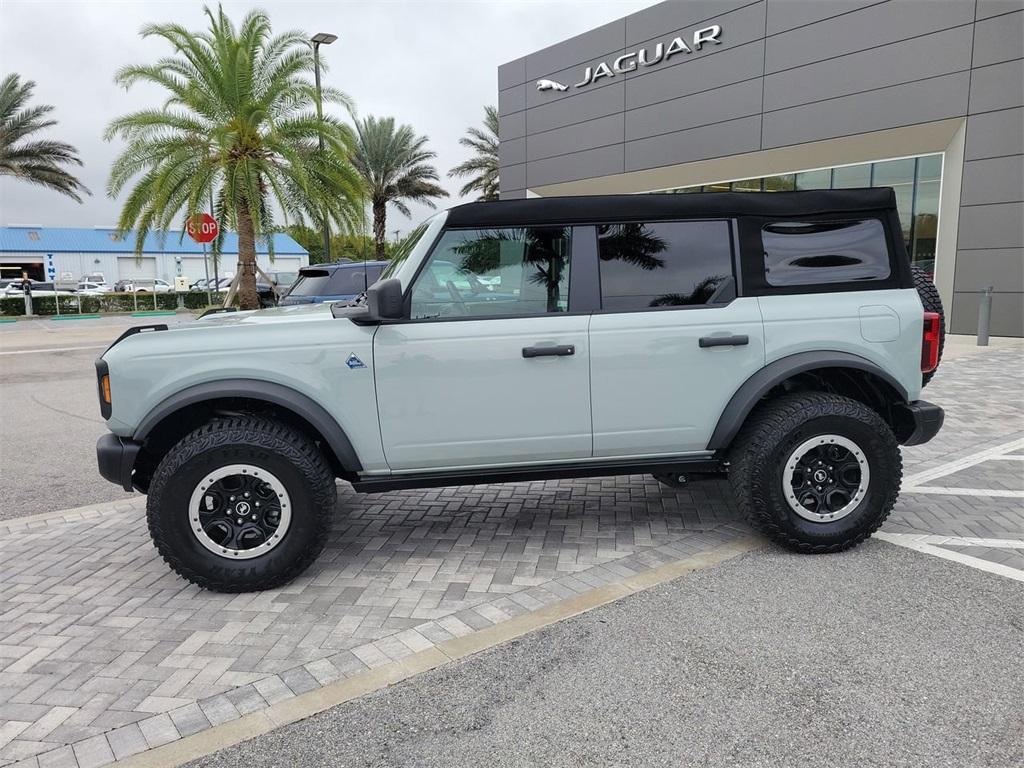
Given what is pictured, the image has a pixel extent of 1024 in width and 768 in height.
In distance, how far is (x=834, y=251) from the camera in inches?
155

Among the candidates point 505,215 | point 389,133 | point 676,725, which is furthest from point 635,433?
point 389,133

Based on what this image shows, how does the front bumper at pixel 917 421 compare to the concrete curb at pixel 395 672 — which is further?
the front bumper at pixel 917 421

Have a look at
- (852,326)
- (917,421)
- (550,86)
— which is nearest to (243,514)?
(852,326)

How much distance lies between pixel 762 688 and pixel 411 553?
207cm

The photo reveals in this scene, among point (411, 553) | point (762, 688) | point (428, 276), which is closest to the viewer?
point (762, 688)

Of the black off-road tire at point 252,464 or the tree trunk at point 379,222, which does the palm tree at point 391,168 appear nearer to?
the tree trunk at point 379,222

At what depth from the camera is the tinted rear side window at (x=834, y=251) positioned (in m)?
3.93

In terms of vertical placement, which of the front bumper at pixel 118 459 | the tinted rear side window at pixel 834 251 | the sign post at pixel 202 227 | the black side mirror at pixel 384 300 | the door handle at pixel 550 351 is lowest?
the front bumper at pixel 118 459

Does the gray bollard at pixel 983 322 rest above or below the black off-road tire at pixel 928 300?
below

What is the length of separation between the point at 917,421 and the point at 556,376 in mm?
2055

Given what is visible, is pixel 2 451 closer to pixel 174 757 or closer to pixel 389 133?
pixel 174 757

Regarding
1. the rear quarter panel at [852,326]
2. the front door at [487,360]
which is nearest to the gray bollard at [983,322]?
the rear quarter panel at [852,326]

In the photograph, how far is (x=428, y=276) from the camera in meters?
3.69

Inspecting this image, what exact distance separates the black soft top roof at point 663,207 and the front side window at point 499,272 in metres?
0.07
